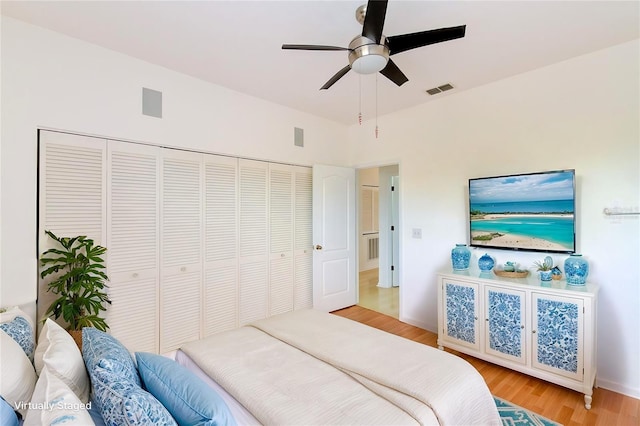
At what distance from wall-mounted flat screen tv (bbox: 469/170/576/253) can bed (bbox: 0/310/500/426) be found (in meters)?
1.73

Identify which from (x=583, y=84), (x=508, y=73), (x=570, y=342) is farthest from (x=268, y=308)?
(x=583, y=84)

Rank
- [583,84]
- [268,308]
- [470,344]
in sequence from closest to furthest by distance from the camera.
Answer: [583,84] < [470,344] < [268,308]

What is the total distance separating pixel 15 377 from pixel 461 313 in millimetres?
3103

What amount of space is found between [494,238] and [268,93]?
2834mm

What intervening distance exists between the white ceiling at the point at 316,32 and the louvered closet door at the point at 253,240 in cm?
101

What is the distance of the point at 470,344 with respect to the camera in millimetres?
2867

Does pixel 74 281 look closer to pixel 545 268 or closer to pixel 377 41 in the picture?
pixel 377 41

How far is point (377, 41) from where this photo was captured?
1.79m

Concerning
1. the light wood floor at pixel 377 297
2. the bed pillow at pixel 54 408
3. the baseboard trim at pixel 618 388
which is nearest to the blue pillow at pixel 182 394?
the bed pillow at pixel 54 408

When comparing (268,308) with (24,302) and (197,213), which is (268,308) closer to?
(197,213)

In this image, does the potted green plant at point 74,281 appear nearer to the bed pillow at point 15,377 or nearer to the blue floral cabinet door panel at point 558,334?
the bed pillow at point 15,377

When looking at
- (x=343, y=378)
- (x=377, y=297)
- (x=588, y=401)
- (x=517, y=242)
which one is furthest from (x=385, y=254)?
(x=343, y=378)

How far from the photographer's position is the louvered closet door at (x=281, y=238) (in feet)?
12.1

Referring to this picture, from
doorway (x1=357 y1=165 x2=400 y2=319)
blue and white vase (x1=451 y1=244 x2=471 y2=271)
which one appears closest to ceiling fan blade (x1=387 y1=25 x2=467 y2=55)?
blue and white vase (x1=451 y1=244 x2=471 y2=271)
